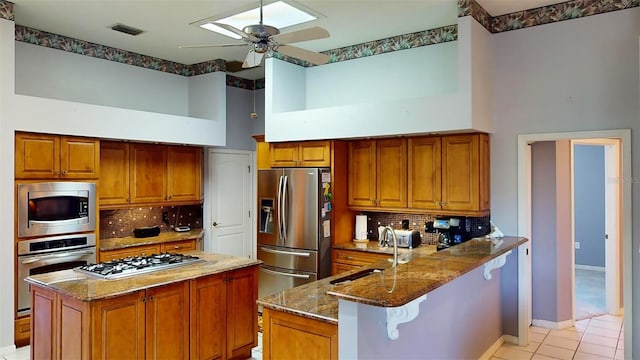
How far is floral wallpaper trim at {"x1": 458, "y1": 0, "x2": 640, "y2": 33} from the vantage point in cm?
378

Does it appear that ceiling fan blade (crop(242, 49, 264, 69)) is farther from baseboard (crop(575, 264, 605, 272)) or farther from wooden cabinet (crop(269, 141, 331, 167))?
baseboard (crop(575, 264, 605, 272))

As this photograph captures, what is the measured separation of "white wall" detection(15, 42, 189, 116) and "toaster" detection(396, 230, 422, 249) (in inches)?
140

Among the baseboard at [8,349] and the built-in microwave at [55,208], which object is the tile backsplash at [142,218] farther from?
the baseboard at [8,349]

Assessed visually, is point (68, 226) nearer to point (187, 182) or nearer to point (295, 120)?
point (187, 182)

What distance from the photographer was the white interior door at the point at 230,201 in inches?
246

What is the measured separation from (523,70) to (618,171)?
1.96m

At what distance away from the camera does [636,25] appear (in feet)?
12.0

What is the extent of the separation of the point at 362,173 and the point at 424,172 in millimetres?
753

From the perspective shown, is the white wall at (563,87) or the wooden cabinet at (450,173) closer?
the white wall at (563,87)

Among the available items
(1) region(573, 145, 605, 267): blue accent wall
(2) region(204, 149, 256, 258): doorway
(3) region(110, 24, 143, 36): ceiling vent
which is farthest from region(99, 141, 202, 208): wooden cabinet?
(1) region(573, 145, 605, 267): blue accent wall

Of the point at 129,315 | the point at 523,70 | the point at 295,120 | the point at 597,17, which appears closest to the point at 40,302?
the point at 129,315

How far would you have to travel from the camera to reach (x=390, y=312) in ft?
7.44

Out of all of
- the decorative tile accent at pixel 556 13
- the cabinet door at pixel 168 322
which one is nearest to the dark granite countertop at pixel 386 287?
the cabinet door at pixel 168 322

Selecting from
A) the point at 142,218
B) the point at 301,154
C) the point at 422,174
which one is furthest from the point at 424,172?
the point at 142,218
